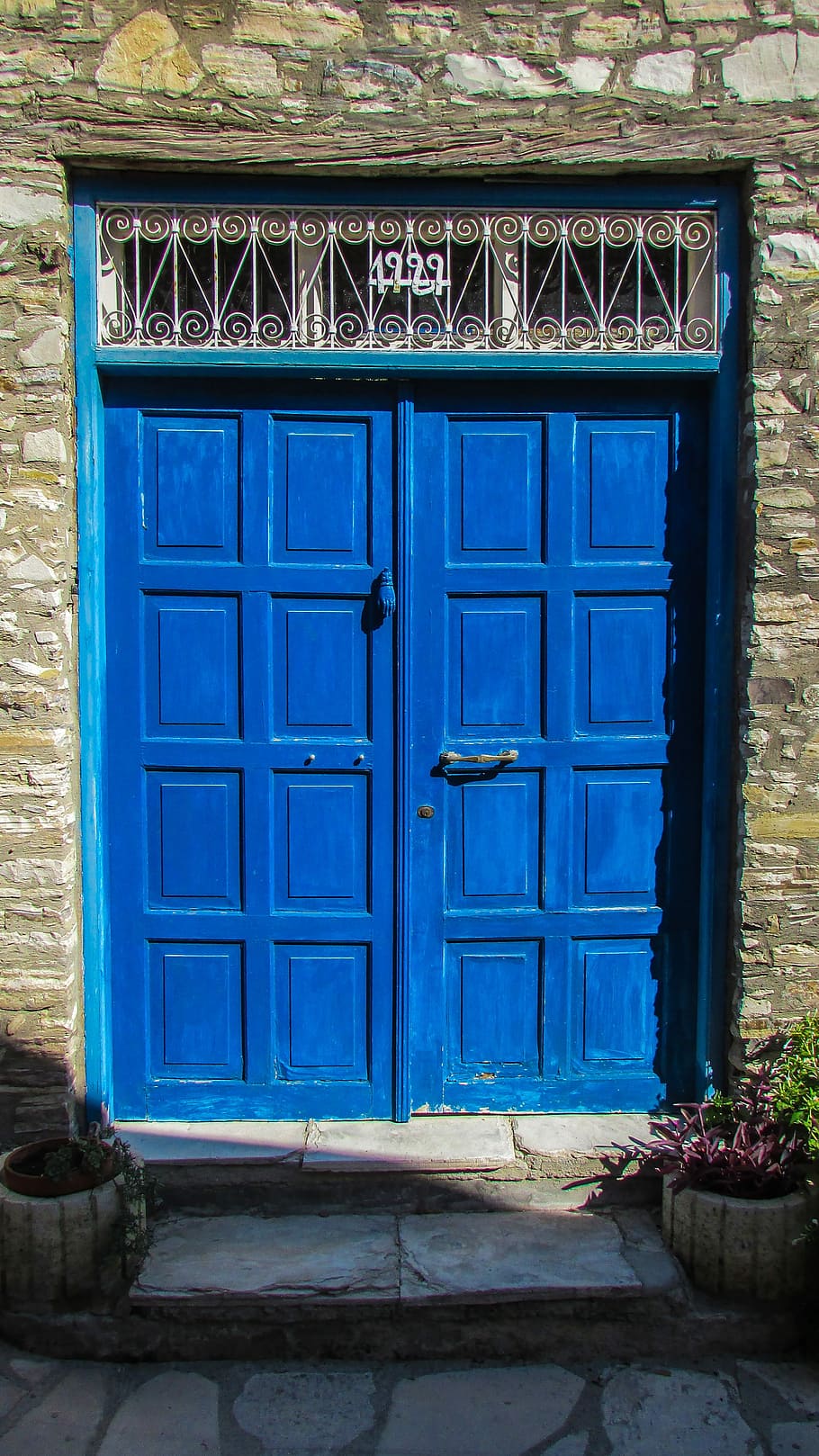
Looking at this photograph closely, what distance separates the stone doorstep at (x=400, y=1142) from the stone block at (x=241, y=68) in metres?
3.30

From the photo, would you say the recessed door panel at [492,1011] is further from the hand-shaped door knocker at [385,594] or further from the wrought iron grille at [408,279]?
the wrought iron grille at [408,279]

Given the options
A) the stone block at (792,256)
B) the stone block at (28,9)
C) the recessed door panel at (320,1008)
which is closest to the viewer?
the stone block at (28,9)

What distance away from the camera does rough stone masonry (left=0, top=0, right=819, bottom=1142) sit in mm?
3463

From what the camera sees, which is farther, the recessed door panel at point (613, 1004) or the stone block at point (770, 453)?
the recessed door panel at point (613, 1004)

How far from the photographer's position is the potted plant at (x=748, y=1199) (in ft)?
10.3

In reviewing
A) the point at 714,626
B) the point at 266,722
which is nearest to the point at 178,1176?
the point at 266,722

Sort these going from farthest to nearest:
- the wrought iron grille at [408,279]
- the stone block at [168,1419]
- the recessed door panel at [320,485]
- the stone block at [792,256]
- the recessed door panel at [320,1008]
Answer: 1. the recessed door panel at [320,1008]
2. the recessed door panel at [320,485]
3. the wrought iron grille at [408,279]
4. the stone block at [792,256]
5. the stone block at [168,1419]

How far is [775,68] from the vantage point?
350 cm

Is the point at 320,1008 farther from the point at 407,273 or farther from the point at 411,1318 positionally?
the point at 407,273

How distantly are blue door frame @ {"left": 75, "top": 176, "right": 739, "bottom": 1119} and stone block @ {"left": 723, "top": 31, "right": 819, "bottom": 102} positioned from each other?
11.4 inches

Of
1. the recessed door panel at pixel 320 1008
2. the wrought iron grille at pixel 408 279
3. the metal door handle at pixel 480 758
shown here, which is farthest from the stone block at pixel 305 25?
the recessed door panel at pixel 320 1008

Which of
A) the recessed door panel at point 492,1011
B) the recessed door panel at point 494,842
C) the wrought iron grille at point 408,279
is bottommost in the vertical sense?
the recessed door panel at point 492,1011

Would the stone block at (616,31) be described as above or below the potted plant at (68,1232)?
above

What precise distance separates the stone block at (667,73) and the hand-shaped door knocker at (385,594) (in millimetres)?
1693
